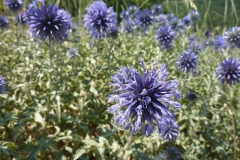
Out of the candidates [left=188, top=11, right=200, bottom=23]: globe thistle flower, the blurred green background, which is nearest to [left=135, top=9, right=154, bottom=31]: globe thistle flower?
the blurred green background

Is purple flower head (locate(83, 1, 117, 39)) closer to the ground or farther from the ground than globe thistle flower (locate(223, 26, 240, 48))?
farther from the ground

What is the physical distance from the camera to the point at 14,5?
3.80 meters

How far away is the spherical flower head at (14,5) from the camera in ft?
12.3

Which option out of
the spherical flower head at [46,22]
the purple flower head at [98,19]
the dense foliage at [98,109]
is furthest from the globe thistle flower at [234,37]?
the spherical flower head at [46,22]

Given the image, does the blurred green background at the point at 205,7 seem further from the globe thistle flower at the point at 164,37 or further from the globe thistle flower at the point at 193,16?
the globe thistle flower at the point at 193,16

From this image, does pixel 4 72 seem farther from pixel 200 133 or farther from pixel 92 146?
pixel 200 133

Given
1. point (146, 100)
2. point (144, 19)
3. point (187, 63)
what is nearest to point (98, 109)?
point (187, 63)

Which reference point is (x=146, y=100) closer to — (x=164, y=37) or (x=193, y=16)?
(x=164, y=37)

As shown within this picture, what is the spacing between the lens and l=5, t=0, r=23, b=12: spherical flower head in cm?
375

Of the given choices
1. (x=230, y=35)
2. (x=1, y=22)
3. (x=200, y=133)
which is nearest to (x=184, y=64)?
(x=200, y=133)

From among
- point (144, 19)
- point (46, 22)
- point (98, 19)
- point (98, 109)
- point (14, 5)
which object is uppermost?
point (14, 5)

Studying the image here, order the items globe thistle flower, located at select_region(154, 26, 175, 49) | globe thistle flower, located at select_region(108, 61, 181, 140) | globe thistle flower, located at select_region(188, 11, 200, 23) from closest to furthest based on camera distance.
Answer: globe thistle flower, located at select_region(108, 61, 181, 140), globe thistle flower, located at select_region(154, 26, 175, 49), globe thistle flower, located at select_region(188, 11, 200, 23)

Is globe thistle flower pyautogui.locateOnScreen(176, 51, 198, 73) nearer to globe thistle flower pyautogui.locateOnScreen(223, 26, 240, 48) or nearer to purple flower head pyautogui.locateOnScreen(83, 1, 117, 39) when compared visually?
purple flower head pyautogui.locateOnScreen(83, 1, 117, 39)

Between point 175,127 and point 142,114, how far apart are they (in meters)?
1.06
